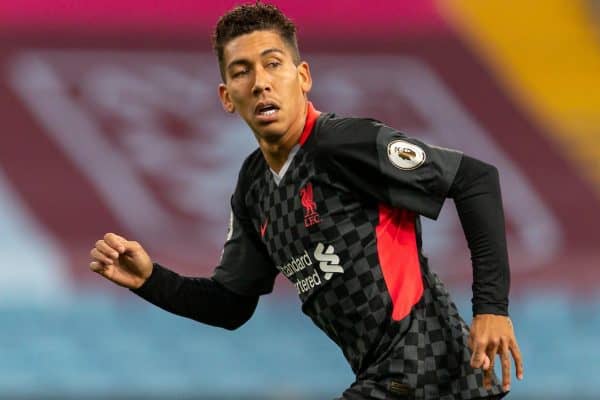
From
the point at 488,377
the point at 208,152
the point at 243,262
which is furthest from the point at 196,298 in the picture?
the point at 208,152

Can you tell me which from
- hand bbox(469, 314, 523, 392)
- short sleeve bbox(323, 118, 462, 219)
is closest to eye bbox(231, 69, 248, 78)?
short sleeve bbox(323, 118, 462, 219)

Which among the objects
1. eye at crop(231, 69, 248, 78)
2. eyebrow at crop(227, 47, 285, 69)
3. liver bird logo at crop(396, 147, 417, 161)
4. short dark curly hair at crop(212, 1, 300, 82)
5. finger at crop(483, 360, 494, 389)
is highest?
short dark curly hair at crop(212, 1, 300, 82)

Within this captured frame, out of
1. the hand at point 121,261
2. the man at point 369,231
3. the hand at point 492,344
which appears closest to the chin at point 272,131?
the man at point 369,231

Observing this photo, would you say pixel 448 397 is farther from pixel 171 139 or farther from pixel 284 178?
pixel 171 139

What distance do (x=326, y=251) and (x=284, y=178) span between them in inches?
8.9

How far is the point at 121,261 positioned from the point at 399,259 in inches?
29.8

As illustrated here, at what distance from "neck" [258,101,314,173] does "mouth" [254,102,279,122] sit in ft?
0.19

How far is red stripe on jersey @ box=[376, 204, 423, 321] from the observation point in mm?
2809

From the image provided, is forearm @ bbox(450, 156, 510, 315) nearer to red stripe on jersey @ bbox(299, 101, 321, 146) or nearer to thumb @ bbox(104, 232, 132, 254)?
red stripe on jersey @ bbox(299, 101, 321, 146)

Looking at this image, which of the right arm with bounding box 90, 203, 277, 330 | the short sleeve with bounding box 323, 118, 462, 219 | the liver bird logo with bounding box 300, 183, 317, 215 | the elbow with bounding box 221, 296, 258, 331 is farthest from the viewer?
the elbow with bounding box 221, 296, 258, 331

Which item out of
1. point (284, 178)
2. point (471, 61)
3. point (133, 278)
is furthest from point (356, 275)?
point (471, 61)

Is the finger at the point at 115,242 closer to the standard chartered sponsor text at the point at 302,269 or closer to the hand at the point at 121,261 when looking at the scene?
the hand at the point at 121,261

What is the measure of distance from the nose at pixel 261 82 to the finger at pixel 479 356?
0.82 meters

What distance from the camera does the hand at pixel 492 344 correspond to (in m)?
2.65
